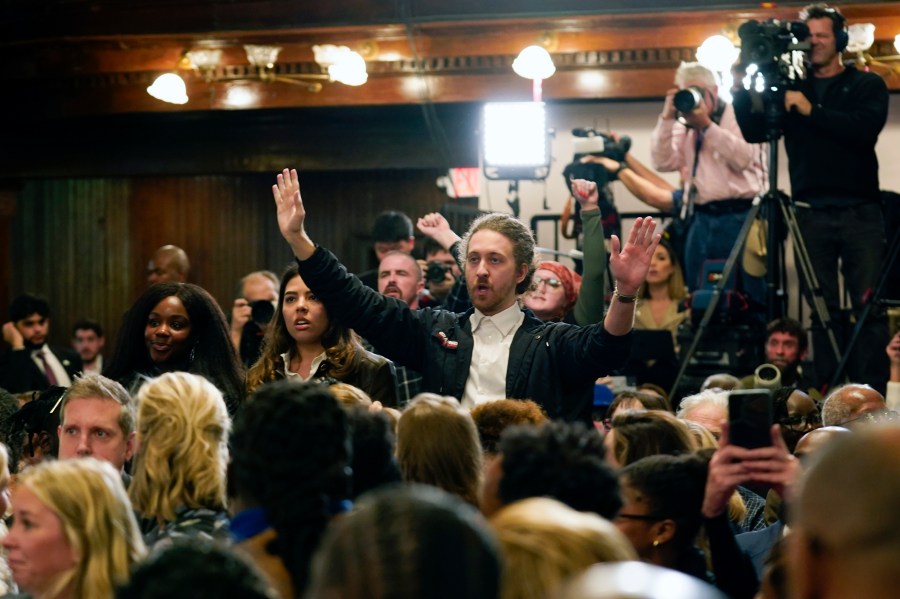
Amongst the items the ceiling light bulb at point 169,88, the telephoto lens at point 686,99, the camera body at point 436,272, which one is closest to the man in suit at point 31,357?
the ceiling light bulb at point 169,88

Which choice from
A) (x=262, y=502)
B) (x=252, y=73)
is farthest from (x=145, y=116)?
(x=262, y=502)

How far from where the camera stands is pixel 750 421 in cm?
247

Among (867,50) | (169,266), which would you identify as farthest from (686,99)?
→ (169,266)

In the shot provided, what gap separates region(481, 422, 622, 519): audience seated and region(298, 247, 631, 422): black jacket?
1.68 m

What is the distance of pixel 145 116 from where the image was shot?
31.1 feet

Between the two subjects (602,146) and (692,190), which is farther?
(692,190)

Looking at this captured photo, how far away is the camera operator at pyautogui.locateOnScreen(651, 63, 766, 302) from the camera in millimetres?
6914

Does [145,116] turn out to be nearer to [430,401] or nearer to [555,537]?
[430,401]

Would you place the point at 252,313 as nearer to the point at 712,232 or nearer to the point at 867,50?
the point at 712,232

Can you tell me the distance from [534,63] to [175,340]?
4.35 m

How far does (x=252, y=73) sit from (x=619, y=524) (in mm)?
6924

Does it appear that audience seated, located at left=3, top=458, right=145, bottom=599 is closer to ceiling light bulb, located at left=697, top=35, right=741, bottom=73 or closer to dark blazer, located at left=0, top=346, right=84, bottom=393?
dark blazer, located at left=0, top=346, right=84, bottom=393

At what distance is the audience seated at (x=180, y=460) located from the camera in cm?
269

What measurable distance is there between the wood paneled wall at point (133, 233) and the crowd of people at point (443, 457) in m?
4.24
